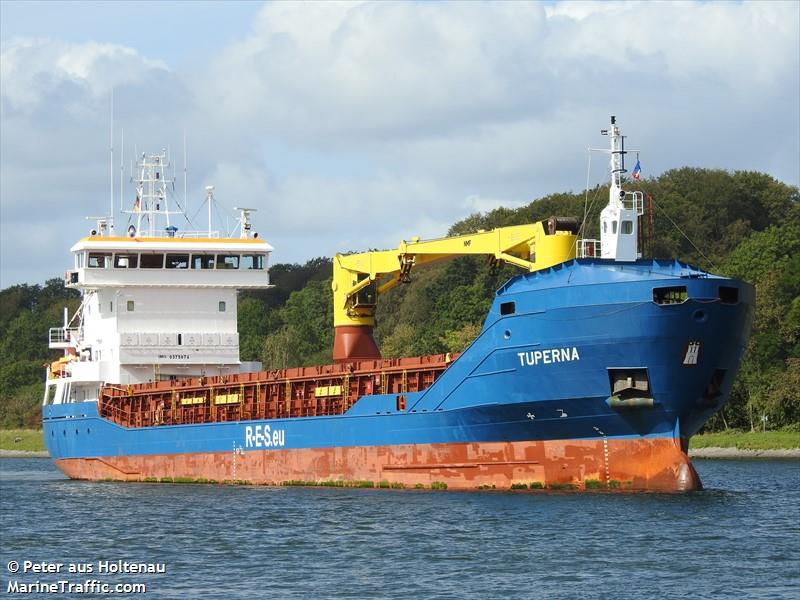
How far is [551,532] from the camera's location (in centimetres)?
2675

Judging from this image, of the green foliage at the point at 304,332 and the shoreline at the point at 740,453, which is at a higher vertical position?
the green foliage at the point at 304,332

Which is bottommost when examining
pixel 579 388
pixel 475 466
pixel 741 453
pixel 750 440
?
pixel 741 453

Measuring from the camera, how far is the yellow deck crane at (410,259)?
3494 cm

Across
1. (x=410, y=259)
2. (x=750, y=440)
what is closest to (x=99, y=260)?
(x=410, y=259)

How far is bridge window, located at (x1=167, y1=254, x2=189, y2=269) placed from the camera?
153 feet

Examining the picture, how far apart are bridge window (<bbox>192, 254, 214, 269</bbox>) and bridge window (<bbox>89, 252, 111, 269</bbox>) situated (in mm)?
2702

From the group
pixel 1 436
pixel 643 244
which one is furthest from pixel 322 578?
pixel 1 436

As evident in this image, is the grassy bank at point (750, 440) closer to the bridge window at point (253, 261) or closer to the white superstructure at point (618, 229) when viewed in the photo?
the bridge window at point (253, 261)

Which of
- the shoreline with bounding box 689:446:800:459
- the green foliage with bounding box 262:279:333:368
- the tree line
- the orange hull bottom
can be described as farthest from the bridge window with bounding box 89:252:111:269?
the green foliage with bounding box 262:279:333:368

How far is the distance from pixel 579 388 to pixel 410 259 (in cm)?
873

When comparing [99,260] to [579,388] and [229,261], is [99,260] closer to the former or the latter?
[229,261]

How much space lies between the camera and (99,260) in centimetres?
4653

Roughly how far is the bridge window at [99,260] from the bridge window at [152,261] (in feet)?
3.49

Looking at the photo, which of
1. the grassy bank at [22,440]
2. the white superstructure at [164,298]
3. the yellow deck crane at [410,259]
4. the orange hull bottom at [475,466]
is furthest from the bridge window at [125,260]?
the grassy bank at [22,440]
